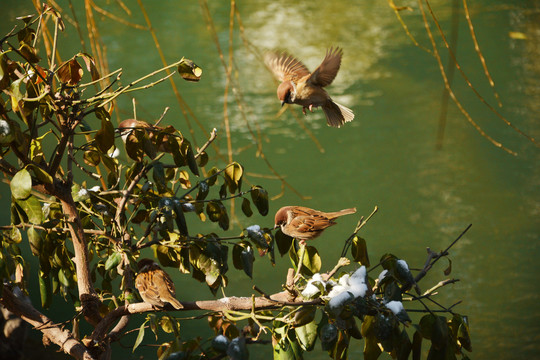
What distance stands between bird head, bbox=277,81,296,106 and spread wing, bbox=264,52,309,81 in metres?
0.13

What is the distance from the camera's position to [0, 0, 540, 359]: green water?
2398 mm

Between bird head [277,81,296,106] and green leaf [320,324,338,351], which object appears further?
bird head [277,81,296,106]

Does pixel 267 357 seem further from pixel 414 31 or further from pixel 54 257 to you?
pixel 414 31

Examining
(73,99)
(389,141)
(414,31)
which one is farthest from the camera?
(414,31)

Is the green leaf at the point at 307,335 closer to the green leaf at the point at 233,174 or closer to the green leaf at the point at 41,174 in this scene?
the green leaf at the point at 233,174

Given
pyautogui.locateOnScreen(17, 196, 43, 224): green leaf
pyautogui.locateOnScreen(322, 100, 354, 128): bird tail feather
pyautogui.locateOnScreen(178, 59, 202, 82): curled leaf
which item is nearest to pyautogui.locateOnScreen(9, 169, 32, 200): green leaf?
pyautogui.locateOnScreen(17, 196, 43, 224): green leaf

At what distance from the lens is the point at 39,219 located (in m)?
0.78

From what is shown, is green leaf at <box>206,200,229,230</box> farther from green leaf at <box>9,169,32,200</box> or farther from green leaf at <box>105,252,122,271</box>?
green leaf at <box>9,169,32,200</box>

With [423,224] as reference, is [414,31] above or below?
above

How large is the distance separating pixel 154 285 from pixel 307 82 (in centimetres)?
47

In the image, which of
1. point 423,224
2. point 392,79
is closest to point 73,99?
point 423,224

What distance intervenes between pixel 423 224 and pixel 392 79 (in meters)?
1.25

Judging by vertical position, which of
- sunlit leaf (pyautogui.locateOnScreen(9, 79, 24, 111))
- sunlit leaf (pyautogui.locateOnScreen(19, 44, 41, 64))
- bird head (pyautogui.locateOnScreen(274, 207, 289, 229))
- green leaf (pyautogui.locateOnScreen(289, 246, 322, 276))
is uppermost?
sunlit leaf (pyautogui.locateOnScreen(19, 44, 41, 64))

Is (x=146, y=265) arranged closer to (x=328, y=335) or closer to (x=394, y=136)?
(x=328, y=335)
